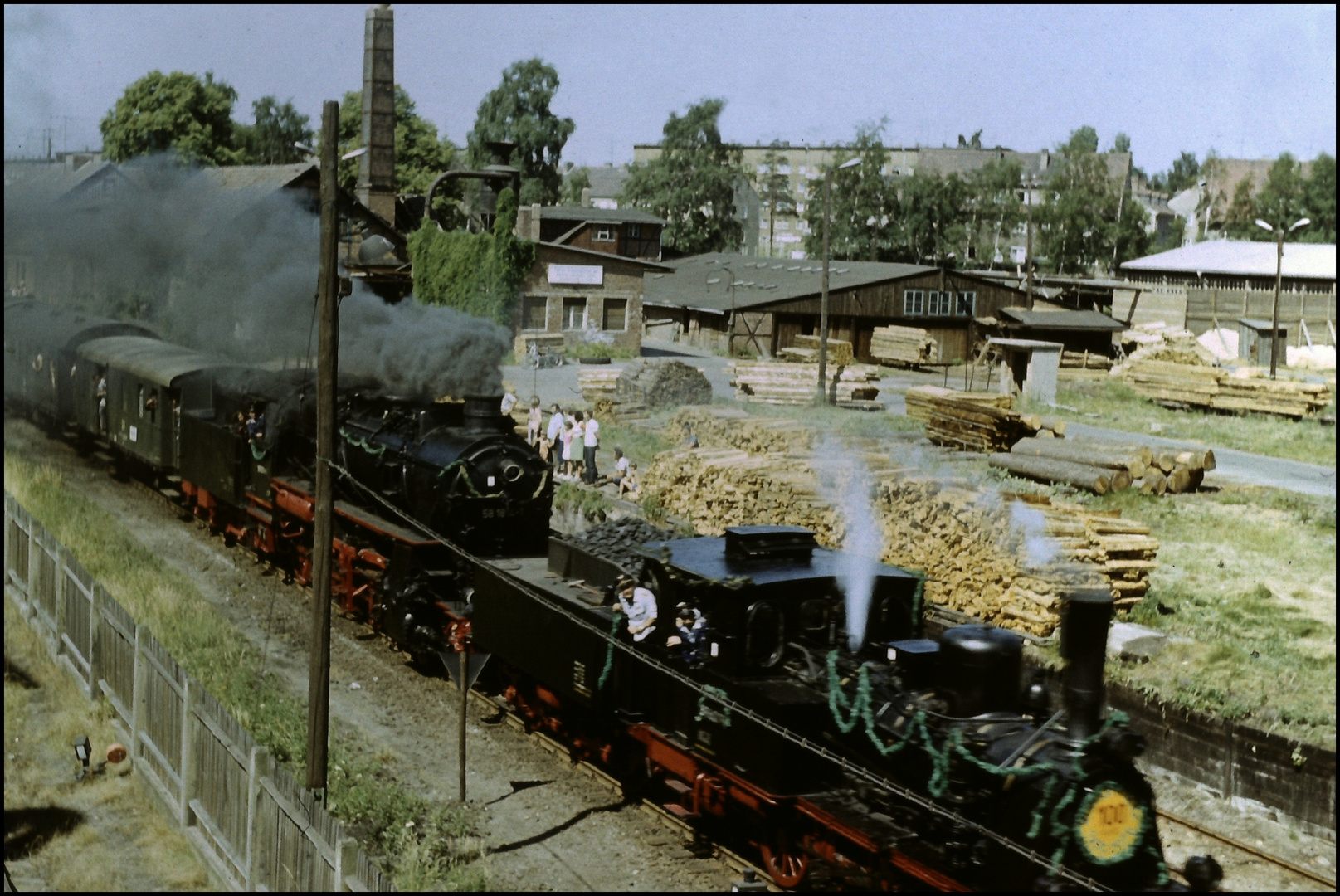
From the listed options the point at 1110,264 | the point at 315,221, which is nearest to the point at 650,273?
the point at 1110,264

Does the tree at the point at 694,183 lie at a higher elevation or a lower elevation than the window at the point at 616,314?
higher

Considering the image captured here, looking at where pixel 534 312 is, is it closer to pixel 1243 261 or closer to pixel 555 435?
pixel 555 435

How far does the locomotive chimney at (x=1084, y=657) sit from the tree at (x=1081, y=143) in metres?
61.3

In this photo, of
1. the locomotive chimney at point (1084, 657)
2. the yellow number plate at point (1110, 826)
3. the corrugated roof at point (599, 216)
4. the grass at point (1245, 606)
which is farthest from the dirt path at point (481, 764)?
the corrugated roof at point (599, 216)

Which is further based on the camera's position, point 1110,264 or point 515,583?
point 1110,264

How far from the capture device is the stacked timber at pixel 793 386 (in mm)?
33094

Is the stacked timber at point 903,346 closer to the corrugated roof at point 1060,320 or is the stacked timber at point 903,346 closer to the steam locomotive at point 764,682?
the corrugated roof at point 1060,320

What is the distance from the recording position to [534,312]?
4481cm

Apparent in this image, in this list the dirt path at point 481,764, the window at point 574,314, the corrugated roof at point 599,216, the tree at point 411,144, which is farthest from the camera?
the tree at point 411,144

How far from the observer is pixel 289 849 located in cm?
868

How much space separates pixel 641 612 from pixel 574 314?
35576 mm

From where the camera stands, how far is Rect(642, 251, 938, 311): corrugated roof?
4728 cm

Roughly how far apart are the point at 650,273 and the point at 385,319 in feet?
123

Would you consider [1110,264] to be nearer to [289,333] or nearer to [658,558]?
[289,333]
